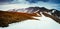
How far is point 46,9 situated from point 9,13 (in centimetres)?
48

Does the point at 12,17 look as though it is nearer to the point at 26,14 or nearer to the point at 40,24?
the point at 26,14

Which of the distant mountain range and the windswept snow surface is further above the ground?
the distant mountain range

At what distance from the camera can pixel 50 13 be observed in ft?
4.86

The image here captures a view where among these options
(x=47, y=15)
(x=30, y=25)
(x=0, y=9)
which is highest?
(x=0, y=9)

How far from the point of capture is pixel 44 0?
1.48 m

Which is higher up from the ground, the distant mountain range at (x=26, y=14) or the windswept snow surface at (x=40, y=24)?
the distant mountain range at (x=26, y=14)

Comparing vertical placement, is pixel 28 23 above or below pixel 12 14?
below

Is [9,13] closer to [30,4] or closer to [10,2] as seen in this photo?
[10,2]

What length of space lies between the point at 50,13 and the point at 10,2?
53 cm

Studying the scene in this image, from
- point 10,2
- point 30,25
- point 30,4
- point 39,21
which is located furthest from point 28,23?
point 10,2

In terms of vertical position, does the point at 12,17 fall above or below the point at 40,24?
above

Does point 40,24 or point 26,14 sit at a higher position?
point 26,14

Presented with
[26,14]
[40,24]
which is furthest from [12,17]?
[40,24]

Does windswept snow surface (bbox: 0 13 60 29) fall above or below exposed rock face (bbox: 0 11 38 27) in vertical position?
below
